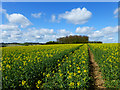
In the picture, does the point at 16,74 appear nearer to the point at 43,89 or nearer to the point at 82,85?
the point at 43,89

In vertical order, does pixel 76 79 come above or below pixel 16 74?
below

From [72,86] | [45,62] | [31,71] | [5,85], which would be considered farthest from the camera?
[45,62]

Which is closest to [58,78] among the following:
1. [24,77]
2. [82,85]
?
[82,85]

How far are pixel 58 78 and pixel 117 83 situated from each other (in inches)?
115

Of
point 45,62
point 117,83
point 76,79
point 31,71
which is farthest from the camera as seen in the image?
point 45,62

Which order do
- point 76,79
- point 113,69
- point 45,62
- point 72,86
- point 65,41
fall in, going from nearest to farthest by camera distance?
1. point 72,86
2. point 76,79
3. point 113,69
4. point 45,62
5. point 65,41

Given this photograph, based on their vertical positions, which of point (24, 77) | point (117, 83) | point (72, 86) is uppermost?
point (24, 77)

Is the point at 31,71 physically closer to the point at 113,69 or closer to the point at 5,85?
the point at 5,85

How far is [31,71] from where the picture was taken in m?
4.04

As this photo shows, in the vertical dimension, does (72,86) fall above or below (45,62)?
below

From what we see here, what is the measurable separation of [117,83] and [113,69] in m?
0.81

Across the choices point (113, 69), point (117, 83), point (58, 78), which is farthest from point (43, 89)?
point (113, 69)

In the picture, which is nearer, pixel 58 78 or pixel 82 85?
pixel 82 85

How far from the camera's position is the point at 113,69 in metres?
5.08
